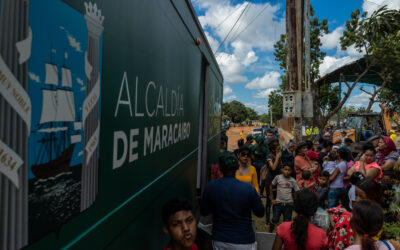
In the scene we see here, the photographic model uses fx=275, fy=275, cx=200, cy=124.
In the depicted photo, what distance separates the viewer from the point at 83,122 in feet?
3.36

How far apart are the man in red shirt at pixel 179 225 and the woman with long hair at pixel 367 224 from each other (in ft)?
3.41

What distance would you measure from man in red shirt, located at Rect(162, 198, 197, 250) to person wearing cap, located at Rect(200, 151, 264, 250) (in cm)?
45

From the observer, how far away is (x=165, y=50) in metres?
2.11

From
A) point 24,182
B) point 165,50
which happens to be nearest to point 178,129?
point 165,50

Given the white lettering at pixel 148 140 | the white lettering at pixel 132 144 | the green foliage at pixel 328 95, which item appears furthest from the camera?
the green foliage at pixel 328 95

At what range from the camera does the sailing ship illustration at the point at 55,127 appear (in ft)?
2.63

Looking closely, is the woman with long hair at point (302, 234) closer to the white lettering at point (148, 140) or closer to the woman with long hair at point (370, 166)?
the white lettering at point (148, 140)

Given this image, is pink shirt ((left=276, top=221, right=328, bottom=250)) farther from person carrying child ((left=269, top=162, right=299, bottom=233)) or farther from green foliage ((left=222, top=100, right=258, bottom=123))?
green foliage ((left=222, top=100, right=258, bottom=123))

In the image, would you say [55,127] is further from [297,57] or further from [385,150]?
[297,57]

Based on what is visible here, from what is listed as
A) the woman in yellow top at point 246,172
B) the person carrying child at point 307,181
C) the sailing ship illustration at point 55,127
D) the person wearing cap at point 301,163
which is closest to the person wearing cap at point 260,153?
the person wearing cap at point 301,163

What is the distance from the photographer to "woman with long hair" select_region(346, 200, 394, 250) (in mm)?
1753

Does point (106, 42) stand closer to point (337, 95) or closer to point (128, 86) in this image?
point (128, 86)

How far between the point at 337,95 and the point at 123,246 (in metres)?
29.9

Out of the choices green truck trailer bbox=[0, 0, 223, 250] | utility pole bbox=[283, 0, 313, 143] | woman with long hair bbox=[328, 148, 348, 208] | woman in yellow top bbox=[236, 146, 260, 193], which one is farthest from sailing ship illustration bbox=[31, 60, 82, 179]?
utility pole bbox=[283, 0, 313, 143]
